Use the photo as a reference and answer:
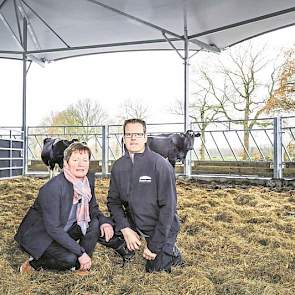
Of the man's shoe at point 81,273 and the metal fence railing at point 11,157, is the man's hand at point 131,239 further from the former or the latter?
the metal fence railing at point 11,157

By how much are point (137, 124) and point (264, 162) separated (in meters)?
6.80

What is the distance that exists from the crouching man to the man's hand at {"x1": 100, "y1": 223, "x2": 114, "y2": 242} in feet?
0.17

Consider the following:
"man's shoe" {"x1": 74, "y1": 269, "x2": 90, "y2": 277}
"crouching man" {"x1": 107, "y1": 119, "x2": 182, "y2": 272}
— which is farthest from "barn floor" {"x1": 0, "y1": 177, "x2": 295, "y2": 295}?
"crouching man" {"x1": 107, "y1": 119, "x2": 182, "y2": 272}

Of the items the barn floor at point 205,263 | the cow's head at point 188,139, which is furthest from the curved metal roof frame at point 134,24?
the barn floor at point 205,263

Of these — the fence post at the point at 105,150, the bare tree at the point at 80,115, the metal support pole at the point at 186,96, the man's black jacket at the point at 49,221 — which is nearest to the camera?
A: the man's black jacket at the point at 49,221

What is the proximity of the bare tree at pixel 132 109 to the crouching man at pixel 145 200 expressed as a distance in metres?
11.4

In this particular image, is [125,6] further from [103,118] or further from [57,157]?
[103,118]

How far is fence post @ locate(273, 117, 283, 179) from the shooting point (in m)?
8.41

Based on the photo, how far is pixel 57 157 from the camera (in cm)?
846

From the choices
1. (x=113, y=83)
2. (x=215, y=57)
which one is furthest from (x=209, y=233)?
(x=113, y=83)

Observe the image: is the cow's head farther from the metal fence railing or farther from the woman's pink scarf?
the woman's pink scarf

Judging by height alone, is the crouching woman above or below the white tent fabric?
below

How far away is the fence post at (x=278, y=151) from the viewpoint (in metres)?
8.41

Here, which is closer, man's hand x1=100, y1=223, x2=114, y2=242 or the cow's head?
man's hand x1=100, y1=223, x2=114, y2=242
